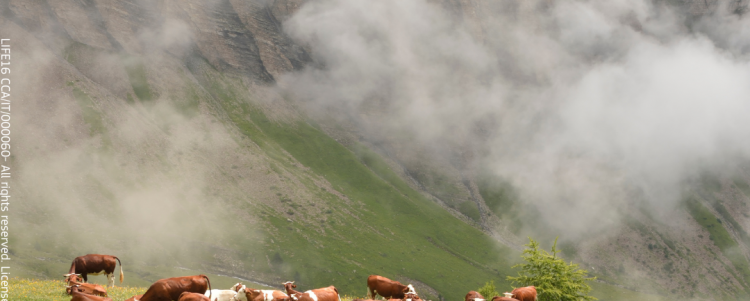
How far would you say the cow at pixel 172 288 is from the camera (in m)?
23.7

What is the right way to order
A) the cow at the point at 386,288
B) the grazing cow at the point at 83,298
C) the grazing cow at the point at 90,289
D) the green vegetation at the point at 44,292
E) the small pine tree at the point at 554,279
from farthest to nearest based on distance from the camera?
the cow at the point at 386,288 < the small pine tree at the point at 554,279 < the grazing cow at the point at 90,289 < the green vegetation at the point at 44,292 < the grazing cow at the point at 83,298

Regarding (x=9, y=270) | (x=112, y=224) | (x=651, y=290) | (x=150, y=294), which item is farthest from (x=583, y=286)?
(x=651, y=290)

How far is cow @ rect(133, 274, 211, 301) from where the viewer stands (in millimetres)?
23656

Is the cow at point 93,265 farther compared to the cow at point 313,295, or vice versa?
the cow at point 93,265

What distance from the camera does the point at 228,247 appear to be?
132 m

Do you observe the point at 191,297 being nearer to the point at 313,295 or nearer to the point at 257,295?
the point at 257,295

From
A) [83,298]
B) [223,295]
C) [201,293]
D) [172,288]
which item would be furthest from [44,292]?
[223,295]

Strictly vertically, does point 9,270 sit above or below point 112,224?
below

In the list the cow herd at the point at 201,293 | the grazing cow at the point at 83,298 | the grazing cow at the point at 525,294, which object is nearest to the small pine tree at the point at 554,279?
the grazing cow at the point at 525,294

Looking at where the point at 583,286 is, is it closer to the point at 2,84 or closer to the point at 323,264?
the point at 323,264

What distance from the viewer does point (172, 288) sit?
79.6 ft

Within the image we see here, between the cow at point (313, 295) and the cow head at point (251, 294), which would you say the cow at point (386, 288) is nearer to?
the cow at point (313, 295)

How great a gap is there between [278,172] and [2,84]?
105325mm

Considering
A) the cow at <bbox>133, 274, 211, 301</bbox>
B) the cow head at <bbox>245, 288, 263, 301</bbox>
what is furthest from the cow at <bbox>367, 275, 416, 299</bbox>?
the cow at <bbox>133, 274, 211, 301</bbox>
